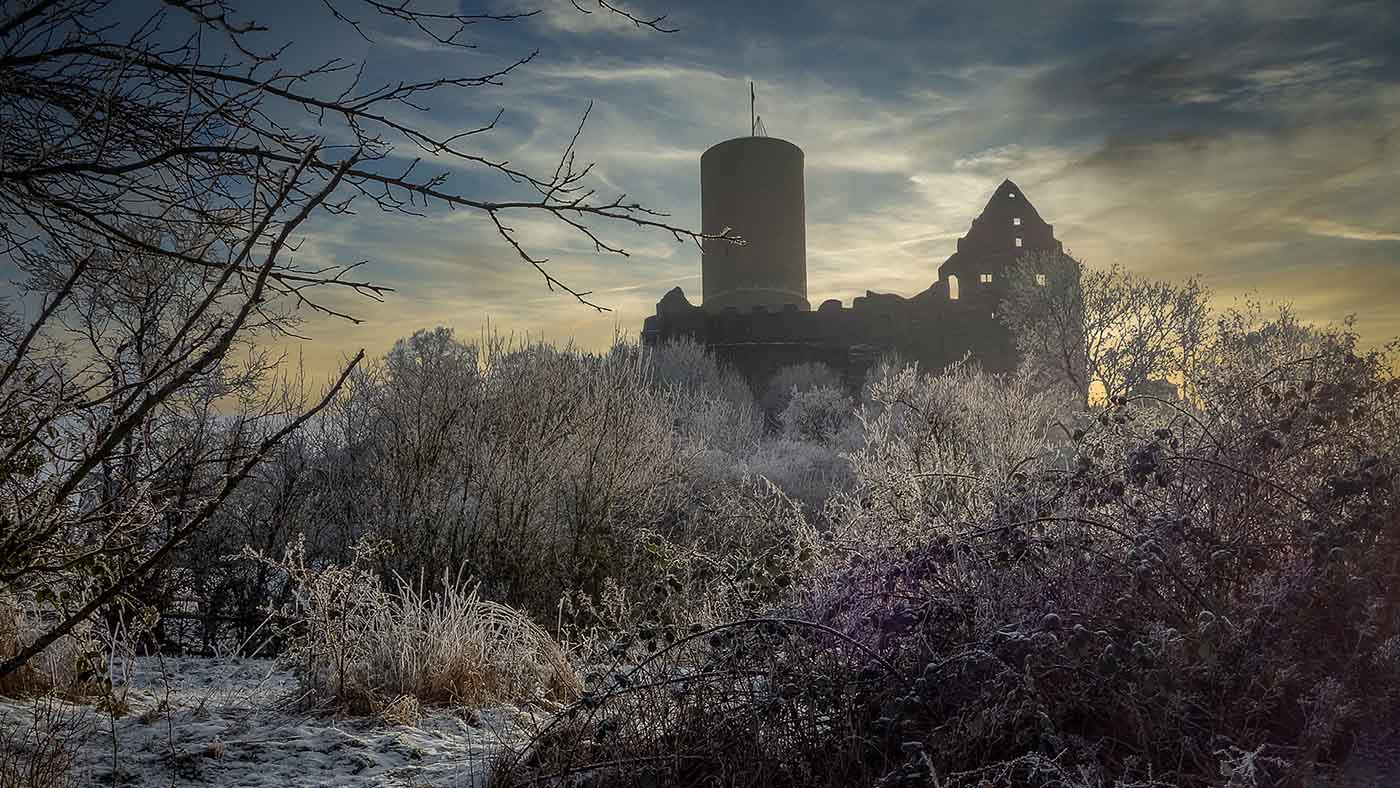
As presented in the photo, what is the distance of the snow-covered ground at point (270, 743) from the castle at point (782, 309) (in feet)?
101

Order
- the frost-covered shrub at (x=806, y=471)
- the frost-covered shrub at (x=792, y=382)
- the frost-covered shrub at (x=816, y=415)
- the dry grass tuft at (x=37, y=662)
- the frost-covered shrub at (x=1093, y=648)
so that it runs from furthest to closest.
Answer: the frost-covered shrub at (x=792, y=382) → the frost-covered shrub at (x=816, y=415) → the frost-covered shrub at (x=806, y=471) → the dry grass tuft at (x=37, y=662) → the frost-covered shrub at (x=1093, y=648)

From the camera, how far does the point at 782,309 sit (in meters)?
35.3

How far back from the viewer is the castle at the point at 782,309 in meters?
35.6

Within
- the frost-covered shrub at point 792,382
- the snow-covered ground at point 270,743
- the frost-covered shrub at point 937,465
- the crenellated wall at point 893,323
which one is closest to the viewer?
the snow-covered ground at point 270,743

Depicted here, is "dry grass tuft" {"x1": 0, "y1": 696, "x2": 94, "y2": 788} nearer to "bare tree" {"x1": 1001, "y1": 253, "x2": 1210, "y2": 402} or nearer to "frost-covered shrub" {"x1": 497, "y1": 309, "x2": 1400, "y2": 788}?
"frost-covered shrub" {"x1": 497, "y1": 309, "x2": 1400, "y2": 788}

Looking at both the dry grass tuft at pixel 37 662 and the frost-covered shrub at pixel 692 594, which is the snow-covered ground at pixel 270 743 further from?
the frost-covered shrub at pixel 692 594

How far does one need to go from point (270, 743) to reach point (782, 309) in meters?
31.9

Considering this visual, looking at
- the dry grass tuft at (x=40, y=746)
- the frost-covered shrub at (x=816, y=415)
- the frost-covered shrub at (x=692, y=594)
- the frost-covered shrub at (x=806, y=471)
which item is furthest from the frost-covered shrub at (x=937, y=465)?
the frost-covered shrub at (x=816, y=415)

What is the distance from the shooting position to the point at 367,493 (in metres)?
9.72

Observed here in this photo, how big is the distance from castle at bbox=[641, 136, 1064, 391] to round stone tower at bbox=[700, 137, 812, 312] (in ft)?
0.12

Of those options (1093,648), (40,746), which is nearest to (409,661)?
(40,746)

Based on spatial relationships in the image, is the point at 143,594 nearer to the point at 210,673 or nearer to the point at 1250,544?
the point at 210,673

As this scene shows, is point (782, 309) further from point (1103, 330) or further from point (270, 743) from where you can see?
point (270, 743)

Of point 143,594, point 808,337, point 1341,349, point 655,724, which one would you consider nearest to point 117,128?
point 143,594
